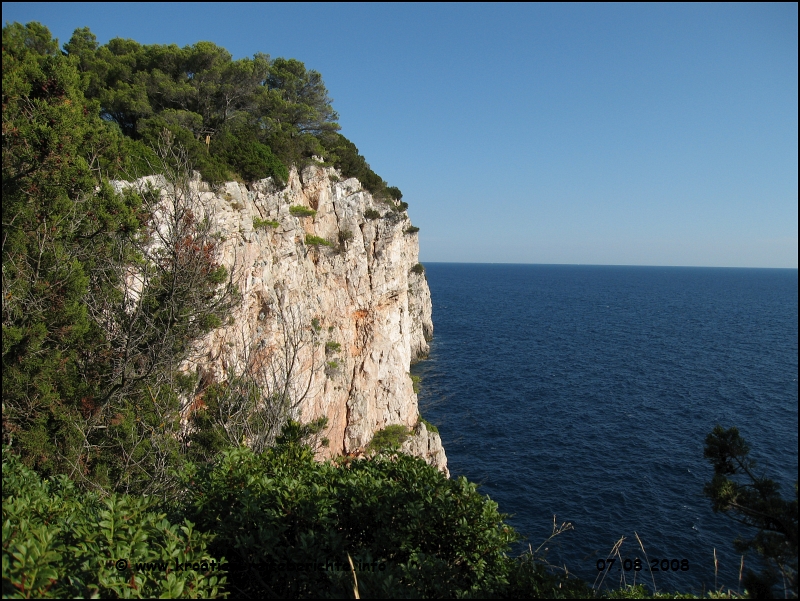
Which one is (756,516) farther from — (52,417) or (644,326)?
(644,326)

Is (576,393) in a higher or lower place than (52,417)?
lower

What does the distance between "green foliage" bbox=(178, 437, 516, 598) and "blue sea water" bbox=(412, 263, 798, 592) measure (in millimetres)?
930

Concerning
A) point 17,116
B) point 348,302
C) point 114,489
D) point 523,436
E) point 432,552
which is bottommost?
point 523,436

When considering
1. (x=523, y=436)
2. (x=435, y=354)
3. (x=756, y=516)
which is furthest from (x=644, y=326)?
(x=756, y=516)

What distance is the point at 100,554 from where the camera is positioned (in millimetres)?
5211

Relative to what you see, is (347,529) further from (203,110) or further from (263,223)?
(203,110)

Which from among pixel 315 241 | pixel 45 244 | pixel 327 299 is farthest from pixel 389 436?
pixel 45 244

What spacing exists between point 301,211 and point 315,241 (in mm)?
1816

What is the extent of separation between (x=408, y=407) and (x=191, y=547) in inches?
1009

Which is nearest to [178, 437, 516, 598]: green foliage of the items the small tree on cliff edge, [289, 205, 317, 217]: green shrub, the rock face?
the small tree on cliff edge

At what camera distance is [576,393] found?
137 ft

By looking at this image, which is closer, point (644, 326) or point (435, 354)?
point (435, 354)

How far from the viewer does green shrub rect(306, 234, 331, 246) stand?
85.7 ft

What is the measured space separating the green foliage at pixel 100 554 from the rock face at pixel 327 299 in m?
11.6
